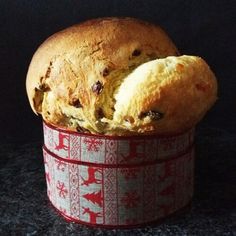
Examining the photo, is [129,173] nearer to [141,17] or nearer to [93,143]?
[93,143]

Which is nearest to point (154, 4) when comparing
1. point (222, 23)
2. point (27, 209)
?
point (222, 23)

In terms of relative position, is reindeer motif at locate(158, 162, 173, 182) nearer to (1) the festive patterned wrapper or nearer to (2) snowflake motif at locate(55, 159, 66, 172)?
(1) the festive patterned wrapper

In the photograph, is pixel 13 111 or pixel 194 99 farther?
pixel 13 111

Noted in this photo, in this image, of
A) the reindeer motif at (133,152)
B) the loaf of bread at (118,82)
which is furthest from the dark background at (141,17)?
the reindeer motif at (133,152)

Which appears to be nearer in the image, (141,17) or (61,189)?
(61,189)

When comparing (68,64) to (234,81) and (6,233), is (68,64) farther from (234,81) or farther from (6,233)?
(234,81)

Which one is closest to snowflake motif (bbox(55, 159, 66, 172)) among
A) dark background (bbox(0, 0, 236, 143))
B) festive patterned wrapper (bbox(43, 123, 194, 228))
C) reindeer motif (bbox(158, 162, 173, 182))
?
festive patterned wrapper (bbox(43, 123, 194, 228))

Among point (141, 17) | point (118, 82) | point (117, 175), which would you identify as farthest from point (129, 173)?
point (141, 17)
